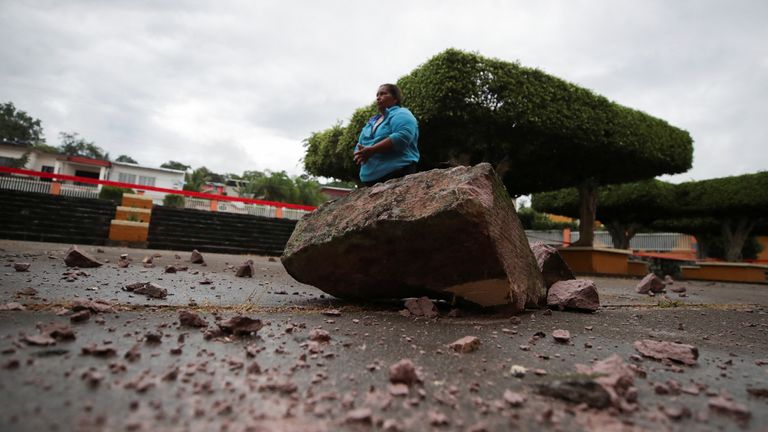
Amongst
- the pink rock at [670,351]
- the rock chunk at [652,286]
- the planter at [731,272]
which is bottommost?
the pink rock at [670,351]

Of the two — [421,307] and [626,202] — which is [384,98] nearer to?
[421,307]

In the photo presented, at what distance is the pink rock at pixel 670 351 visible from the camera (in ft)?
5.12

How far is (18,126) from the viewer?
47.0 metres

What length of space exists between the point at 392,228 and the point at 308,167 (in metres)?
11.4

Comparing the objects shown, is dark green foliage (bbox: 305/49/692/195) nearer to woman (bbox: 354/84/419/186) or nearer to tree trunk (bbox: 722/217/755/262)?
woman (bbox: 354/84/419/186)

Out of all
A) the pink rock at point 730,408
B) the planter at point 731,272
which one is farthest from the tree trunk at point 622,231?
the pink rock at point 730,408

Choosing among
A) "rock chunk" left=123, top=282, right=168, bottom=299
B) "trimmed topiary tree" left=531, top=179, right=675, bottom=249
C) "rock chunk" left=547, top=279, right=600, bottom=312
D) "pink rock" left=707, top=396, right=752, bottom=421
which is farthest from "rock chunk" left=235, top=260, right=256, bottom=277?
"trimmed topiary tree" left=531, top=179, right=675, bottom=249

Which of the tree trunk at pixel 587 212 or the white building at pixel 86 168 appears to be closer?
the tree trunk at pixel 587 212

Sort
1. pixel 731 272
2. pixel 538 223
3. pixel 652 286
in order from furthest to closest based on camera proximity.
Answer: pixel 538 223 → pixel 731 272 → pixel 652 286

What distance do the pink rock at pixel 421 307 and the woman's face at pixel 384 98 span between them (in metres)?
1.68

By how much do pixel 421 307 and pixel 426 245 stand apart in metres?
0.41

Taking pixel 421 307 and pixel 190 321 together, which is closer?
pixel 190 321

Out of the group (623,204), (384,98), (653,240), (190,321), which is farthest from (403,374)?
(653,240)

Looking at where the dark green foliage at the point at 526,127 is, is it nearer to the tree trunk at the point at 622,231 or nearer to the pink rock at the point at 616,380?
the pink rock at the point at 616,380
